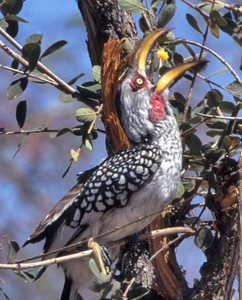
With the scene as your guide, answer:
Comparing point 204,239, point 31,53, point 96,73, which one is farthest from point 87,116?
point 204,239

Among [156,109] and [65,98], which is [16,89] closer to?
[65,98]

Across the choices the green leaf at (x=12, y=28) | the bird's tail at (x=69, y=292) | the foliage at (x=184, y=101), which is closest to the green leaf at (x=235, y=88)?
the foliage at (x=184, y=101)

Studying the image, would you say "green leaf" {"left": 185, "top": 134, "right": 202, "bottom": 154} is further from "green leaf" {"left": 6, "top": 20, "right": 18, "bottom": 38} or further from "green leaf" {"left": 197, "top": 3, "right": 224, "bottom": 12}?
"green leaf" {"left": 6, "top": 20, "right": 18, "bottom": 38}

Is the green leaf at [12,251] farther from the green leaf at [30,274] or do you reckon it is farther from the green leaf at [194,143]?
the green leaf at [194,143]

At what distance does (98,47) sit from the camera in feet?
8.64

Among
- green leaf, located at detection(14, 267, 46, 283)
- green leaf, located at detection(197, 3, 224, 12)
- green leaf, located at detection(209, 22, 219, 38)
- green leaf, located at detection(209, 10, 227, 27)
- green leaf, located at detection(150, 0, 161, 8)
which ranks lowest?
green leaf, located at detection(14, 267, 46, 283)

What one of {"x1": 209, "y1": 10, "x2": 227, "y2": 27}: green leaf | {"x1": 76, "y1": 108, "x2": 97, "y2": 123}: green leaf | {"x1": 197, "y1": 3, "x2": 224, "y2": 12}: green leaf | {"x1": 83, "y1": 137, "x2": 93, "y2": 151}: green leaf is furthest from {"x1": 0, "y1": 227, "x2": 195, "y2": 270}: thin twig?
{"x1": 197, "y1": 3, "x2": 224, "y2": 12}: green leaf

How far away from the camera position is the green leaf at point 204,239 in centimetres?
224

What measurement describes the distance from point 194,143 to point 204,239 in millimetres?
382

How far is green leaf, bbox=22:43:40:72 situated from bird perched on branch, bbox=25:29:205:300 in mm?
434

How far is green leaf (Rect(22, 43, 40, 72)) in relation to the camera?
7.50ft

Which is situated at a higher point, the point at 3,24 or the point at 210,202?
the point at 3,24

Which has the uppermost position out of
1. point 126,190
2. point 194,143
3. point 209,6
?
point 209,6

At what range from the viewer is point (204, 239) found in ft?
7.41
